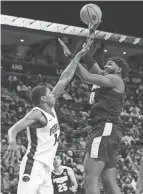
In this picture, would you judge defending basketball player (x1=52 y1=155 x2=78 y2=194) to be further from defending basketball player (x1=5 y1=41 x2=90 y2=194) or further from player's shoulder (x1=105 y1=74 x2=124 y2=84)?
player's shoulder (x1=105 y1=74 x2=124 y2=84)

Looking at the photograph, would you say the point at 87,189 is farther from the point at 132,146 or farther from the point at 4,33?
the point at 4,33

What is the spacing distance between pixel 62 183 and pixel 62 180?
60 millimetres

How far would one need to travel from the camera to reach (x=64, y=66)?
22.3m

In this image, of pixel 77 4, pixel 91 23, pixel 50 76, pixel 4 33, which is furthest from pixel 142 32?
pixel 91 23

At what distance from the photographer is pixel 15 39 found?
78.3 ft

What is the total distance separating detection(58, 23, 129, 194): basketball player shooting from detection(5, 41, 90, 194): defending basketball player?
1.26ft

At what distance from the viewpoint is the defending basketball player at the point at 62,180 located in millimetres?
9023

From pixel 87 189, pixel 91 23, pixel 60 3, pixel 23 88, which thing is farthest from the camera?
pixel 60 3

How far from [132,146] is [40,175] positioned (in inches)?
473

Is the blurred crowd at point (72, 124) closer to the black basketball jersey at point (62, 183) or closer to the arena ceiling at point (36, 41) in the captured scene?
the arena ceiling at point (36, 41)

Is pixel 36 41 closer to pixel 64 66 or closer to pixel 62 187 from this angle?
pixel 64 66

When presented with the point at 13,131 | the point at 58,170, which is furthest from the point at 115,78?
the point at 58,170

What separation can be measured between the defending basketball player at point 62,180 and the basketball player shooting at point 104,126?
12.0 ft

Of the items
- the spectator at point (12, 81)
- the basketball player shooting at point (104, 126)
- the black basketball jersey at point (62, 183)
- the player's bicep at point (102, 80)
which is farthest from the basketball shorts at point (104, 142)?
the spectator at point (12, 81)
